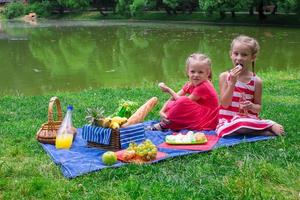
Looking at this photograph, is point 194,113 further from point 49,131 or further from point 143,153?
point 49,131

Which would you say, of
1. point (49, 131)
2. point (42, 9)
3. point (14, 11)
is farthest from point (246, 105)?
point (14, 11)

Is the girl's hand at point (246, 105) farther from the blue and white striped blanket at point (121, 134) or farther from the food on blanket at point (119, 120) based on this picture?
the food on blanket at point (119, 120)

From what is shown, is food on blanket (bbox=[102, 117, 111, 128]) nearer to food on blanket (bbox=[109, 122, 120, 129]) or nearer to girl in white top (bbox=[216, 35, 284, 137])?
food on blanket (bbox=[109, 122, 120, 129])

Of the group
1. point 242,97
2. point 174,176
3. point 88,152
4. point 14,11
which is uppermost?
point 242,97

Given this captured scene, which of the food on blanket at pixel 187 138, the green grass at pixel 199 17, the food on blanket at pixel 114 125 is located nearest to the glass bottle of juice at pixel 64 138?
the food on blanket at pixel 114 125

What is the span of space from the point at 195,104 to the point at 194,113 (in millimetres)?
119

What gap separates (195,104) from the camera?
5.89 metres

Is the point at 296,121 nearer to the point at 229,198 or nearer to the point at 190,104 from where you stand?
the point at 190,104

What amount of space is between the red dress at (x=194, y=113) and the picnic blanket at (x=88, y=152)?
0.17 metres

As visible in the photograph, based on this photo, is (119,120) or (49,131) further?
(49,131)

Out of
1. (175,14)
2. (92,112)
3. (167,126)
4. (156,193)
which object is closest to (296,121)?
(167,126)

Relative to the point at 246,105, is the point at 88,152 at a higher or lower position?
lower

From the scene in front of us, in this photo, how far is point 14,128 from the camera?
20.6 feet

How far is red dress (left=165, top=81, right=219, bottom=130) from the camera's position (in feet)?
19.2
